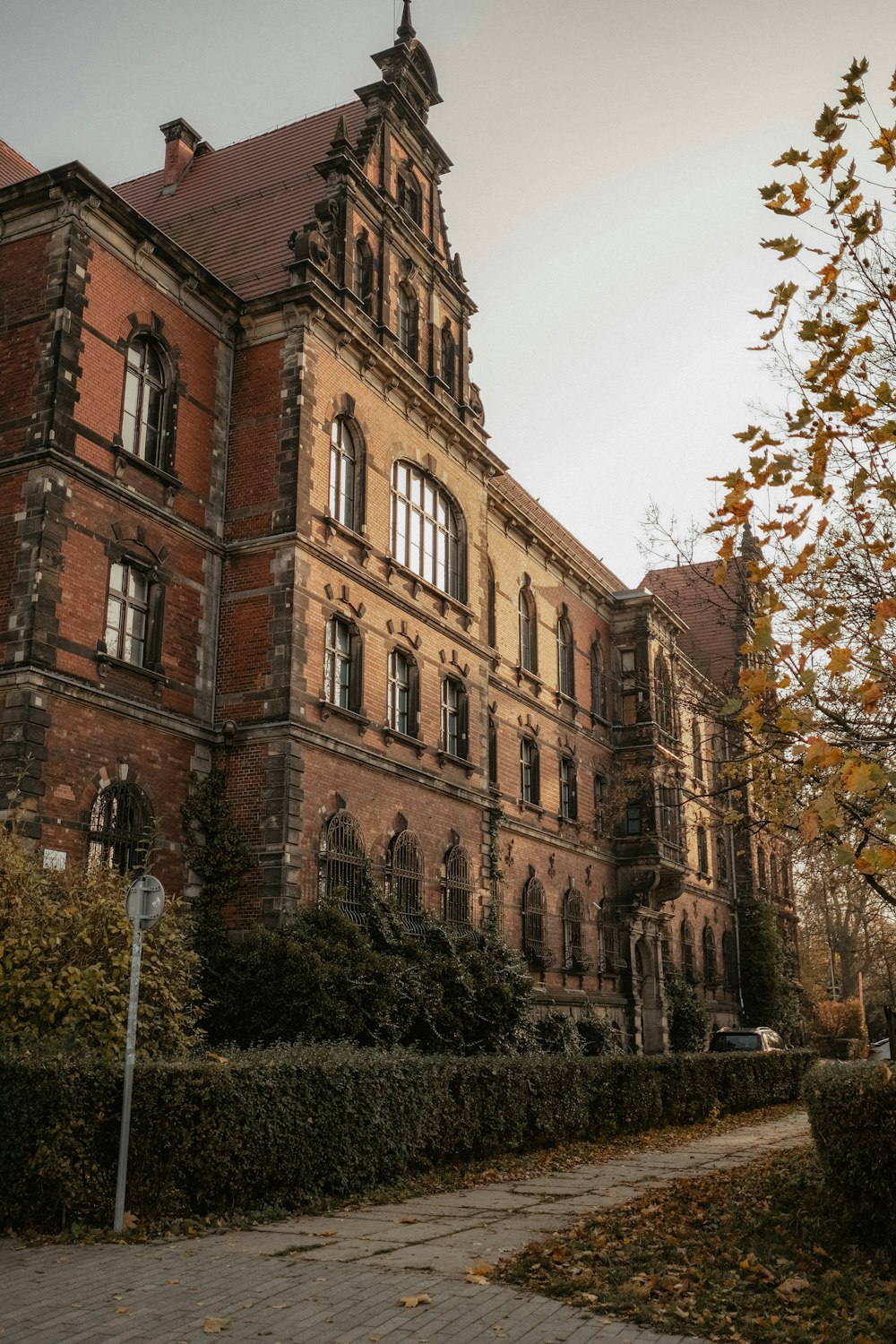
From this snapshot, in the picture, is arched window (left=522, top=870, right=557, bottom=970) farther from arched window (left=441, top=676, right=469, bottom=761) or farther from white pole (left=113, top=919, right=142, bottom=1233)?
white pole (left=113, top=919, right=142, bottom=1233)

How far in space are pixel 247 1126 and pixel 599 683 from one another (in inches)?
1125

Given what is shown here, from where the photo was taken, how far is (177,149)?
100ft

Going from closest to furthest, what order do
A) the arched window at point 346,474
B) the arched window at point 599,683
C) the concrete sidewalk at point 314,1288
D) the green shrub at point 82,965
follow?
the concrete sidewalk at point 314,1288
the green shrub at point 82,965
the arched window at point 346,474
the arched window at point 599,683

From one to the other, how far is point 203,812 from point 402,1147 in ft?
26.8

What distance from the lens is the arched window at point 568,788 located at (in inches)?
1372

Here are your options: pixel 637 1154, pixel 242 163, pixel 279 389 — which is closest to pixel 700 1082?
pixel 637 1154

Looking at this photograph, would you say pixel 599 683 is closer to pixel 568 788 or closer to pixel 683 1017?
pixel 568 788

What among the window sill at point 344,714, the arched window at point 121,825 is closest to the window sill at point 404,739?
the window sill at point 344,714

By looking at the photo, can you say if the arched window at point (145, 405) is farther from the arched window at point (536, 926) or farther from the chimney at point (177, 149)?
the arched window at point (536, 926)

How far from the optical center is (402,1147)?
13328 millimetres

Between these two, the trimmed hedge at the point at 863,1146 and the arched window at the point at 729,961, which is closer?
the trimmed hedge at the point at 863,1146

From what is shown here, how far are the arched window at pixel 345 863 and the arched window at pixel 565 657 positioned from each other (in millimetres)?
15227

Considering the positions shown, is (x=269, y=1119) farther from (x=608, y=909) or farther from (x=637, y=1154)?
(x=608, y=909)

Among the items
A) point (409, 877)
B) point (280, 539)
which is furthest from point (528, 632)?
point (280, 539)
